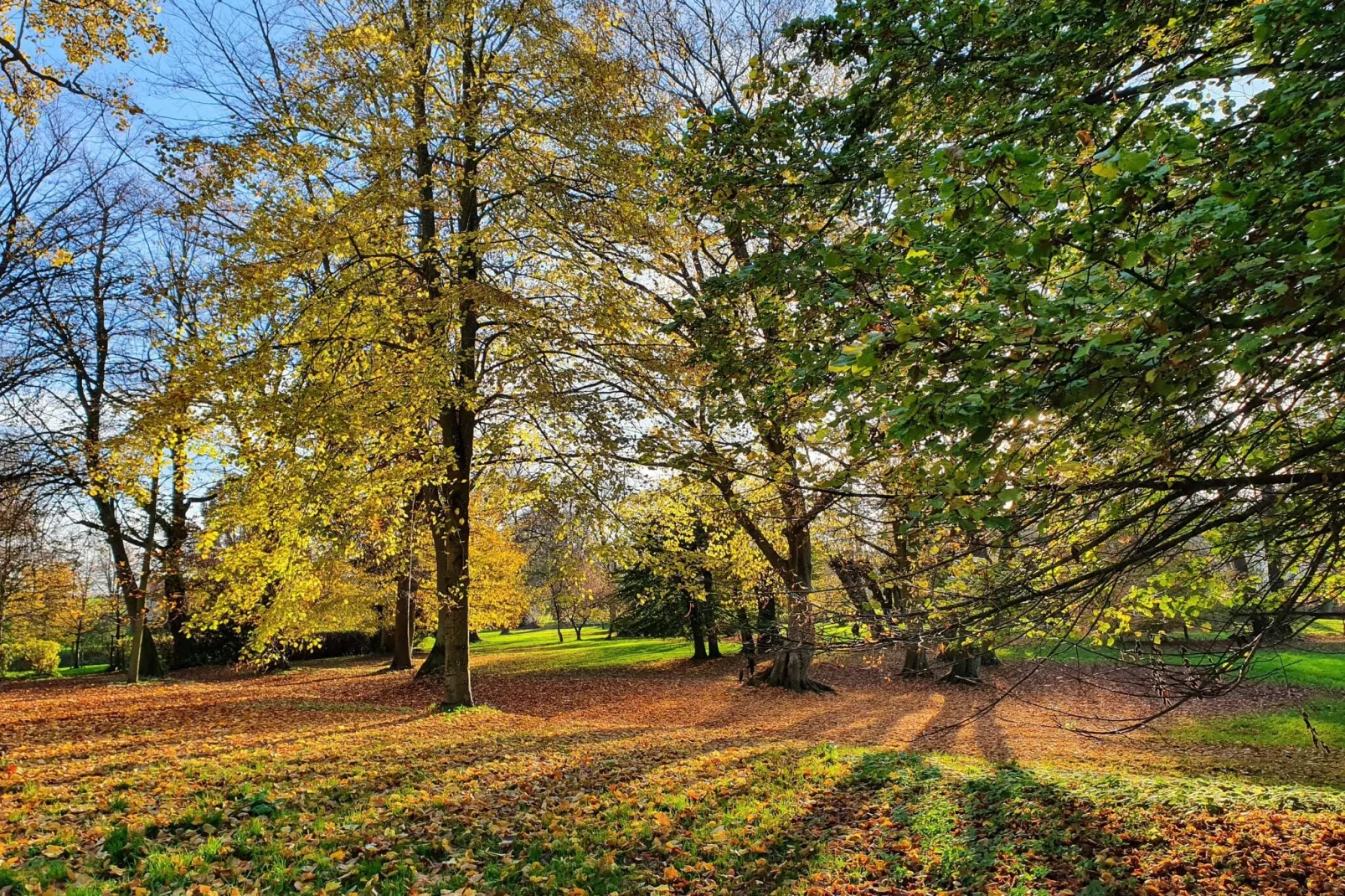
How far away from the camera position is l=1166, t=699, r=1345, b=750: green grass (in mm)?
12758

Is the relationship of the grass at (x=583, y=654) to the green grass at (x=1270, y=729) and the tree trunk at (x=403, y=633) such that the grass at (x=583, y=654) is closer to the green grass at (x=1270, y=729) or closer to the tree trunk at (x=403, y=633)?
the tree trunk at (x=403, y=633)

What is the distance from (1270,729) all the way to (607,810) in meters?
15.6

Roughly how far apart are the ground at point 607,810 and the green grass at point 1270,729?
1.67m

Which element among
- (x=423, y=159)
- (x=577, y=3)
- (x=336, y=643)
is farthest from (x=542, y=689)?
(x=336, y=643)

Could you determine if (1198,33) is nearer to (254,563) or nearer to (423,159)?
(423,159)

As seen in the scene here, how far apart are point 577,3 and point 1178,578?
11.3 meters

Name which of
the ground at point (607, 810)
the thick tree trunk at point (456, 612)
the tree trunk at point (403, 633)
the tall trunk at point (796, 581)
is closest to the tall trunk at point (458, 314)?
the thick tree trunk at point (456, 612)

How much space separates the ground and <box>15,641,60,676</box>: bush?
21988 millimetres

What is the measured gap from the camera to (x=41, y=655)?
2772cm

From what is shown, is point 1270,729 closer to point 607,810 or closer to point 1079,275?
point 607,810

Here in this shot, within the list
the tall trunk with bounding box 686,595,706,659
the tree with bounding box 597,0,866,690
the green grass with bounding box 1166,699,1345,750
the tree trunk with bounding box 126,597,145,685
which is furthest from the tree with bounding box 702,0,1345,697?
the tall trunk with bounding box 686,595,706,659

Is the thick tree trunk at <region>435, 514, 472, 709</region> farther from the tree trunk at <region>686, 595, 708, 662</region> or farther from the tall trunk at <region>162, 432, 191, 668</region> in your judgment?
the tree trunk at <region>686, 595, 708, 662</region>

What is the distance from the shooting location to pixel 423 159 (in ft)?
37.6

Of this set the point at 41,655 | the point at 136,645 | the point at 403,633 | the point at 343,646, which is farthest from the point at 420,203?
the point at 41,655
